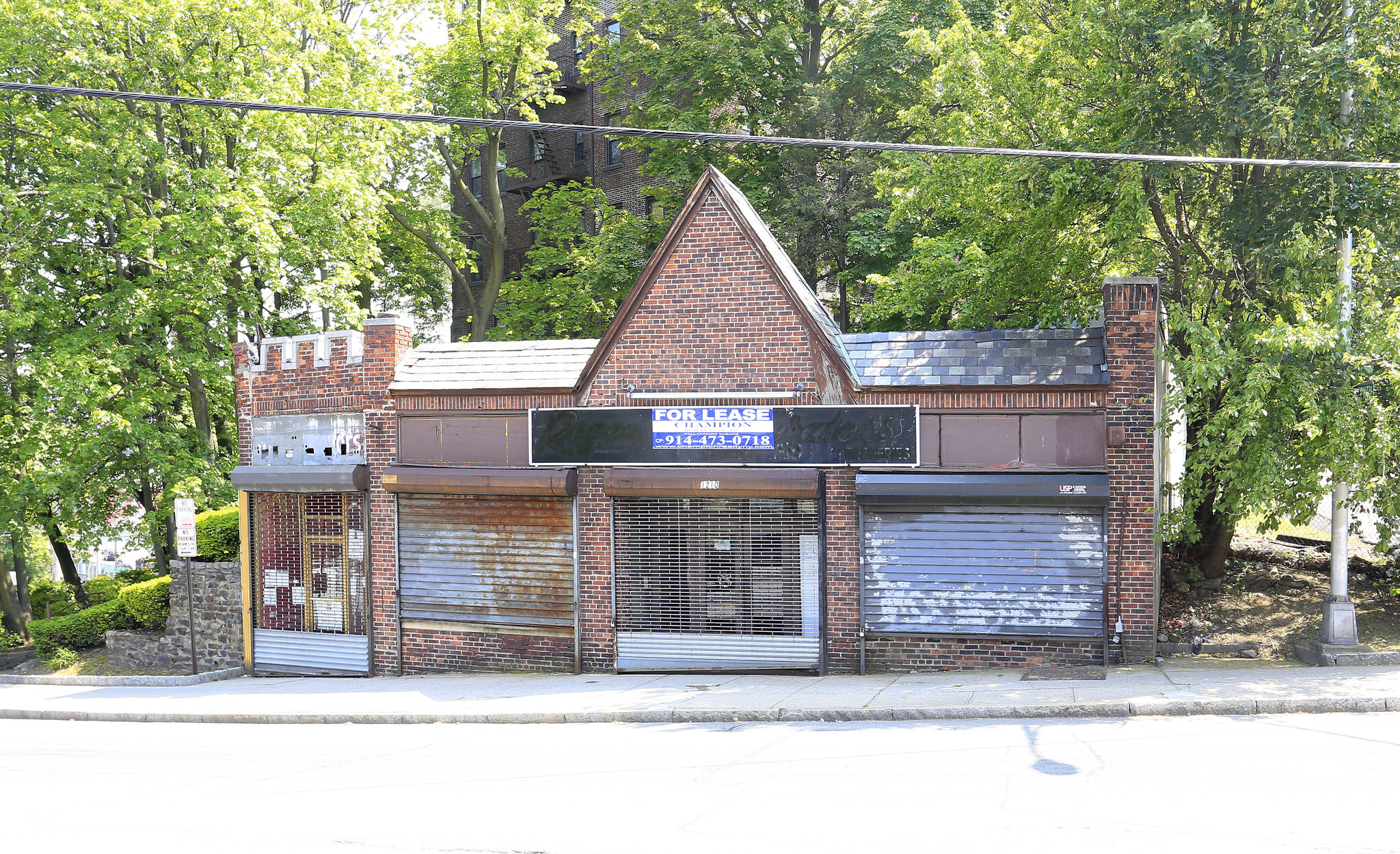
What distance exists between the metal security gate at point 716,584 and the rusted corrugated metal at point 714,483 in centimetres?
27

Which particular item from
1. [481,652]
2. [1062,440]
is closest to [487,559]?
[481,652]

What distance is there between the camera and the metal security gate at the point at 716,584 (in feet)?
43.9

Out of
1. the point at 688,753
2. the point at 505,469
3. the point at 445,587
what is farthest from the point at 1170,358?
the point at 445,587

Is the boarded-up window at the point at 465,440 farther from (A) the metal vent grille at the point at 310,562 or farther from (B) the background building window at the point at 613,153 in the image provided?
(B) the background building window at the point at 613,153

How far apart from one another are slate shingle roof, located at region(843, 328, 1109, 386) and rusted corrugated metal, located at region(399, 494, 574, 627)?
502 centimetres

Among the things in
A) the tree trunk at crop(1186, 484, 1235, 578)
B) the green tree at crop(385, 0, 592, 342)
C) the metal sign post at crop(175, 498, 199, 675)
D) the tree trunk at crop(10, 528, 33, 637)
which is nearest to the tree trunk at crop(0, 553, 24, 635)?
the tree trunk at crop(10, 528, 33, 637)

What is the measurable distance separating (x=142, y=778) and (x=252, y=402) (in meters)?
8.28

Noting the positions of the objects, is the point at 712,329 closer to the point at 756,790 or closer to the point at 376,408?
the point at 376,408

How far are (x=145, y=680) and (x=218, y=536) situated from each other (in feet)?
9.08

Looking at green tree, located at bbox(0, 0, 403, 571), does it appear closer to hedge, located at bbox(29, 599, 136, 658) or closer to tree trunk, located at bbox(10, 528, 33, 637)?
hedge, located at bbox(29, 599, 136, 658)

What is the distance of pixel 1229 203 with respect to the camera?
13.9 m

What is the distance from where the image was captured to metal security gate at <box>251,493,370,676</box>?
15328 millimetres

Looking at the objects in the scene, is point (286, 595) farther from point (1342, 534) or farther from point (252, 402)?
point (1342, 534)

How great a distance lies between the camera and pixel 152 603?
18453mm
